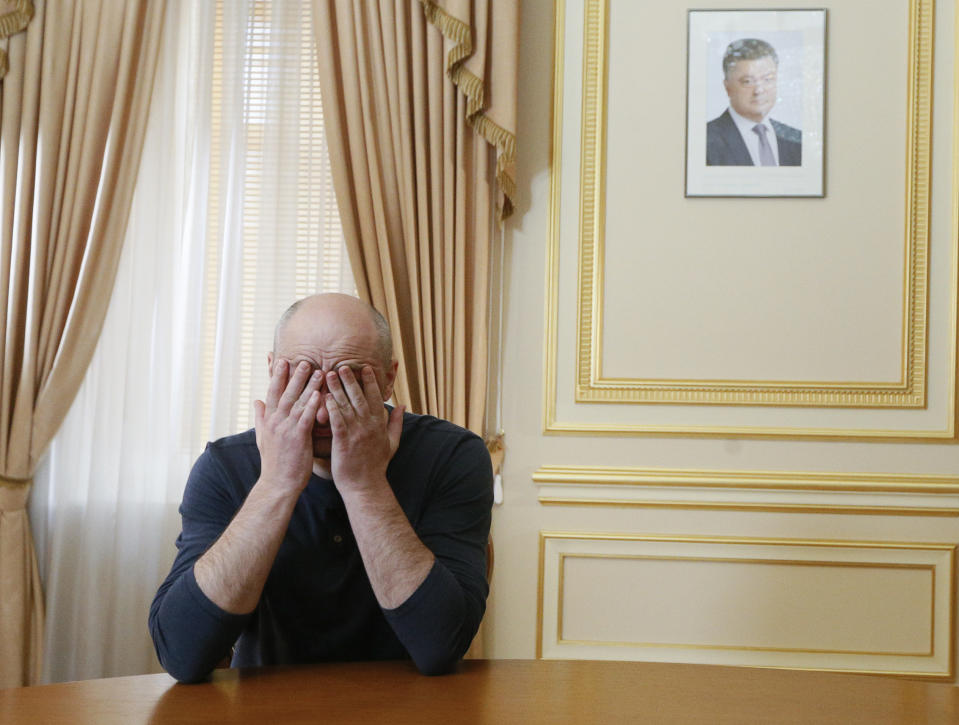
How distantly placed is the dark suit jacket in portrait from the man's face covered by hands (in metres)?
1.84

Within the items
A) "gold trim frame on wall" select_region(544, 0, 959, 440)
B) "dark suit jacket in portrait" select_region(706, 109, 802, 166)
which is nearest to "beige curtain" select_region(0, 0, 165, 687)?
"gold trim frame on wall" select_region(544, 0, 959, 440)

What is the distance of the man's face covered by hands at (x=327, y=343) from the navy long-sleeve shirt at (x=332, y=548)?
141mm

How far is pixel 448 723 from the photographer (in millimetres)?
1200

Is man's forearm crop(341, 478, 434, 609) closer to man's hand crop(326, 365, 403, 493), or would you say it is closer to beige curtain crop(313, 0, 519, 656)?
man's hand crop(326, 365, 403, 493)

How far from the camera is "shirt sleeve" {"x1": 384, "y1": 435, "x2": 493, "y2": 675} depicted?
1.50 meters

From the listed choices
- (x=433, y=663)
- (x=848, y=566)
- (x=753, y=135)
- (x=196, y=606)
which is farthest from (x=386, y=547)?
(x=753, y=135)

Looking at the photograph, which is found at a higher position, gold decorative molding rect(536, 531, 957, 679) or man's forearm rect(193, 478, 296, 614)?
man's forearm rect(193, 478, 296, 614)

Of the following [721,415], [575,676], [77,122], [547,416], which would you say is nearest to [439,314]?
[547,416]

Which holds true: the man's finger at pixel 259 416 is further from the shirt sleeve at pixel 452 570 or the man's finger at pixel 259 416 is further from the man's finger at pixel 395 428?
the shirt sleeve at pixel 452 570

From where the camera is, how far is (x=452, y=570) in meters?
1.68

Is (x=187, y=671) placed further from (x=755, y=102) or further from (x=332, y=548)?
(x=755, y=102)

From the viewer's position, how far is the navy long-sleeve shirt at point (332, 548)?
170 centimetres

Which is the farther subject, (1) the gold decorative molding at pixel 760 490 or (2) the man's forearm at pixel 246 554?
(1) the gold decorative molding at pixel 760 490

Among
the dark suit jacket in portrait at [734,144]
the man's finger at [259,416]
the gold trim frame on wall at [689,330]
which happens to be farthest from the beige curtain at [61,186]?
the dark suit jacket in portrait at [734,144]
